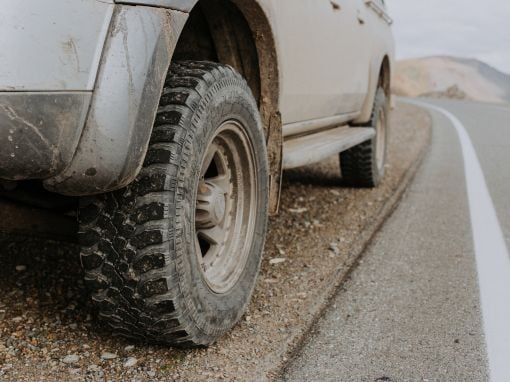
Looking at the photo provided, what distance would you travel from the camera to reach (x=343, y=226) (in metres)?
4.39

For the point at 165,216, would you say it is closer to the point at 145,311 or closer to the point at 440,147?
the point at 145,311

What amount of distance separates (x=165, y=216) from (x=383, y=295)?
4.74ft

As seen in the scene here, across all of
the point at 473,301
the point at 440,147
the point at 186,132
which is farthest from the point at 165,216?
the point at 440,147

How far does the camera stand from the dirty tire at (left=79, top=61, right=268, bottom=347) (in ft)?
6.70

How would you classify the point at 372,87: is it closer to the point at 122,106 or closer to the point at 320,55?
the point at 320,55

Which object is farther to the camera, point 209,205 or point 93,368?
point 209,205

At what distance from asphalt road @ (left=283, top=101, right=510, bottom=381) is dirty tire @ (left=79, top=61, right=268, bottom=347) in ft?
1.51

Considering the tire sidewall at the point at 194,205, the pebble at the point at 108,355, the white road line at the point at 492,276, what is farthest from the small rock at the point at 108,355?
the white road line at the point at 492,276

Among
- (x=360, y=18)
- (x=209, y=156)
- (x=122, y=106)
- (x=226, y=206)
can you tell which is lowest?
(x=226, y=206)

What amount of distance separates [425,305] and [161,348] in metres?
1.27

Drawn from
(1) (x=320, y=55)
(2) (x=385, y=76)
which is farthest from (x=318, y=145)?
(2) (x=385, y=76)

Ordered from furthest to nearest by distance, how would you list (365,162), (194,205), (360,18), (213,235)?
(365,162)
(360,18)
(213,235)
(194,205)

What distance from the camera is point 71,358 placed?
228 centimetres

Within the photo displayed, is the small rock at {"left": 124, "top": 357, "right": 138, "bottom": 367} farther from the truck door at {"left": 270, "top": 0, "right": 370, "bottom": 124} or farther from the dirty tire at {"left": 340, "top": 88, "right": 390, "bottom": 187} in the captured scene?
the dirty tire at {"left": 340, "top": 88, "right": 390, "bottom": 187}
